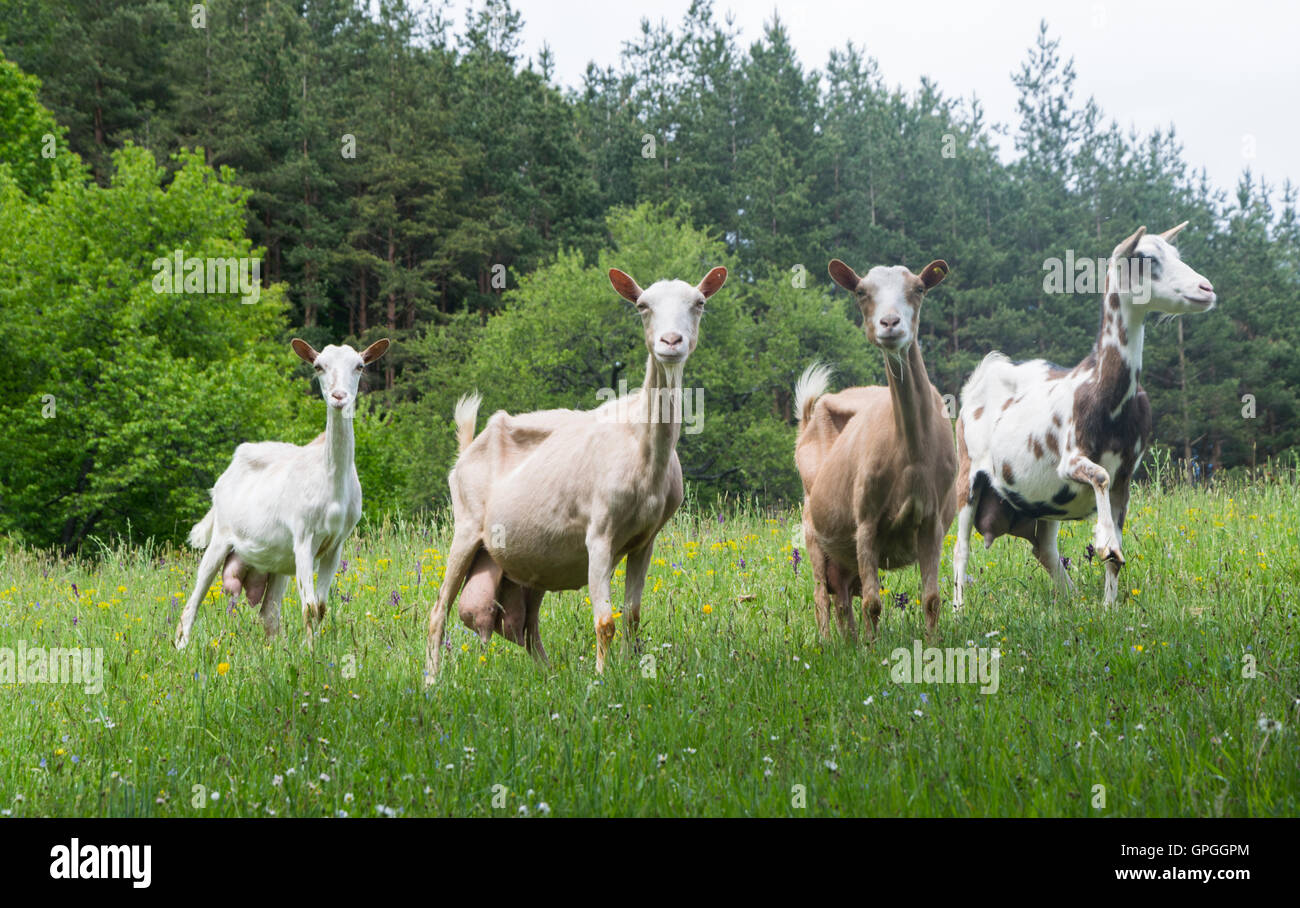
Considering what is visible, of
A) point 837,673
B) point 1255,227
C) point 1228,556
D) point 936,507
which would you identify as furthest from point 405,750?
point 1255,227

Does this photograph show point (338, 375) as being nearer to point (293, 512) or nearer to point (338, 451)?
point (338, 451)

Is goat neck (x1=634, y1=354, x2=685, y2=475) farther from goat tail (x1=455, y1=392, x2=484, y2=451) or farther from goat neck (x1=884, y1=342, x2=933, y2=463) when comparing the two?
goat tail (x1=455, y1=392, x2=484, y2=451)

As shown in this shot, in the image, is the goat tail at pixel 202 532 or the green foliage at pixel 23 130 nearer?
the goat tail at pixel 202 532

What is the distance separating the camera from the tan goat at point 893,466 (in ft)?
15.9

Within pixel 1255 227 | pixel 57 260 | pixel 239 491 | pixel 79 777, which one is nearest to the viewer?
pixel 79 777

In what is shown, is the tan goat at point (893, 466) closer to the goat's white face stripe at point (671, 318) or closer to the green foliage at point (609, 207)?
the goat's white face stripe at point (671, 318)

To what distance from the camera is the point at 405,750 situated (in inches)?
151

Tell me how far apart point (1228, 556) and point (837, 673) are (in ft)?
13.9

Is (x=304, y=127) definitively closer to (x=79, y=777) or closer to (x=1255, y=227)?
(x=79, y=777)

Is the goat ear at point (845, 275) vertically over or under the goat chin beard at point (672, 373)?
over

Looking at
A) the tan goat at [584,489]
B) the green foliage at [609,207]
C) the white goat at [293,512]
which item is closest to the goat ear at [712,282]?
the tan goat at [584,489]

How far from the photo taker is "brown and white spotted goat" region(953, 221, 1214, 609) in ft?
20.4

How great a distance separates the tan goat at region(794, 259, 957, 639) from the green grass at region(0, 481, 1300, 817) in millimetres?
502

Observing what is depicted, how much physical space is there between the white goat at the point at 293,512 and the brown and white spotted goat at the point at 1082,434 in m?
4.66
